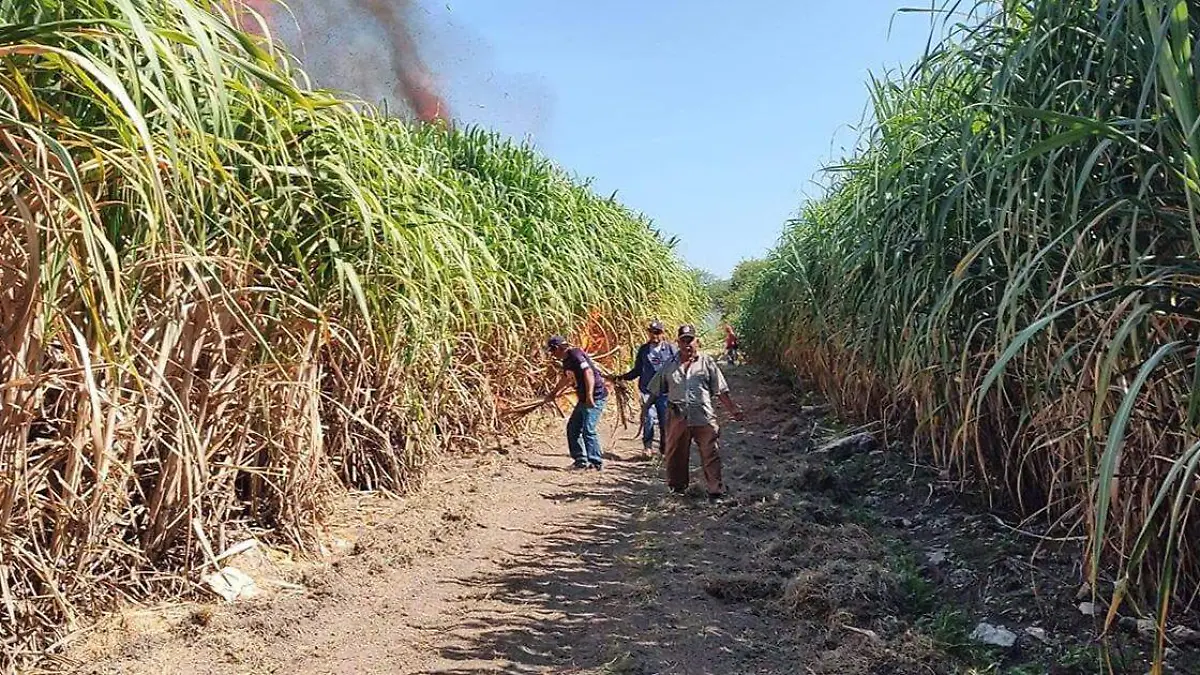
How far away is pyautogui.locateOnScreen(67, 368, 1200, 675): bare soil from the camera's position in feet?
8.50

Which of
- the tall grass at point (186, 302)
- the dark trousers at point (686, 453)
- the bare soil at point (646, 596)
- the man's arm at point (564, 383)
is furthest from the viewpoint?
the man's arm at point (564, 383)

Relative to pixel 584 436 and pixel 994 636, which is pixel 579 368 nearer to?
pixel 584 436

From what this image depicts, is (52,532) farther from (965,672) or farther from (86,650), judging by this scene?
(965,672)

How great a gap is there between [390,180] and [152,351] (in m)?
1.62

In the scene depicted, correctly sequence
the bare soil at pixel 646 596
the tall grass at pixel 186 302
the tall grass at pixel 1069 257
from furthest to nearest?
the bare soil at pixel 646 596 < the tall grass at pixel 186 302 < the tall grass at pixel 1069 257

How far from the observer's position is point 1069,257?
67.3 inches

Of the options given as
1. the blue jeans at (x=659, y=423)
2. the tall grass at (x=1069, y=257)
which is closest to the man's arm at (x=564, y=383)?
the blue jeans at (x=659, y=423)

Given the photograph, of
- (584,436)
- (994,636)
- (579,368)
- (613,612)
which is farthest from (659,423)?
(994,636)

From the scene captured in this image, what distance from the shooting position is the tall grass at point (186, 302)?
1.83m

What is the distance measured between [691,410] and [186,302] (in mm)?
3291

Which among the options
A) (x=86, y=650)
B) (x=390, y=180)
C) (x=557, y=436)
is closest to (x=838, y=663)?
(x=86, y=650)

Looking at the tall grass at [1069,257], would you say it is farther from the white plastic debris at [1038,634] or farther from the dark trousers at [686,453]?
the dark trousers at [686,453]

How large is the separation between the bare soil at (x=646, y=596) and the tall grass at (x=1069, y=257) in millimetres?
375

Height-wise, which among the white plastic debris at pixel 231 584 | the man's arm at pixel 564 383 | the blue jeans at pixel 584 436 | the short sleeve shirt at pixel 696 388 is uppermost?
the man's arm at pixel 564 383
